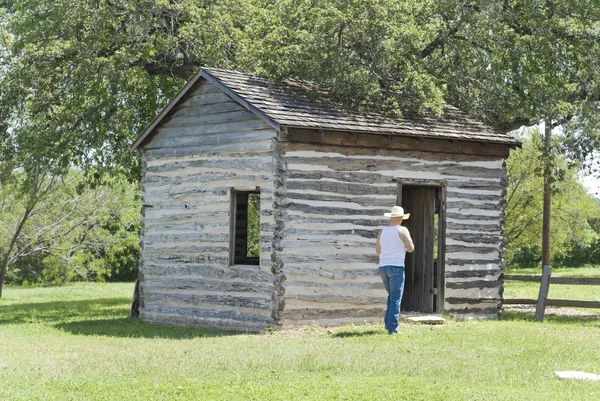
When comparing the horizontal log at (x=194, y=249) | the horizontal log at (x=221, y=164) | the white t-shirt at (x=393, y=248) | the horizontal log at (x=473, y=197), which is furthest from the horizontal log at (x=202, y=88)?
the horizontal log at (x=473, y=197)

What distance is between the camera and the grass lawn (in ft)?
31.8

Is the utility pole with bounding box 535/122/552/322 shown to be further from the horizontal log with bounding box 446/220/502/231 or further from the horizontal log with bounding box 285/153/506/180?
the horizontal log with bounding box 285/153/506/180

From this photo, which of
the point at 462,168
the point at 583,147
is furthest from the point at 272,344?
the point at 583,147

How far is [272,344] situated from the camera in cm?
1396

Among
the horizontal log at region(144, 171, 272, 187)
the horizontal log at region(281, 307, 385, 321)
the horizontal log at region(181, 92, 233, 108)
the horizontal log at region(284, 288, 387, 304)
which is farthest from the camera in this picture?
the horizontal log at region(181, 92, 233, 108)

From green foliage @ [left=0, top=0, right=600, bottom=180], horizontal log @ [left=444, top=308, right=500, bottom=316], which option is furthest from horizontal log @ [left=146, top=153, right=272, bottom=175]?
horizontal log @ [left=444, top=308, right=500, bottom=316]

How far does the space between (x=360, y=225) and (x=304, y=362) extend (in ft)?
19.1

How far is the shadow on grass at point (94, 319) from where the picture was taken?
1634 cm

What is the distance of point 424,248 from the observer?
18781 mm

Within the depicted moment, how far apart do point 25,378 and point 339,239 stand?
7.33m

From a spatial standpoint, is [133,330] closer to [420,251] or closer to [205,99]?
[205,99]

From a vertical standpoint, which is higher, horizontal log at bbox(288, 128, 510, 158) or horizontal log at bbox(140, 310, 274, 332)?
horizontal log at bbox(288, 128, 510, 158)

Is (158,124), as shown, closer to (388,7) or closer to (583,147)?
(388,7)

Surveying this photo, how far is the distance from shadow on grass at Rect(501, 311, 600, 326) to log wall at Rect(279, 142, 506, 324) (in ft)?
3.14
